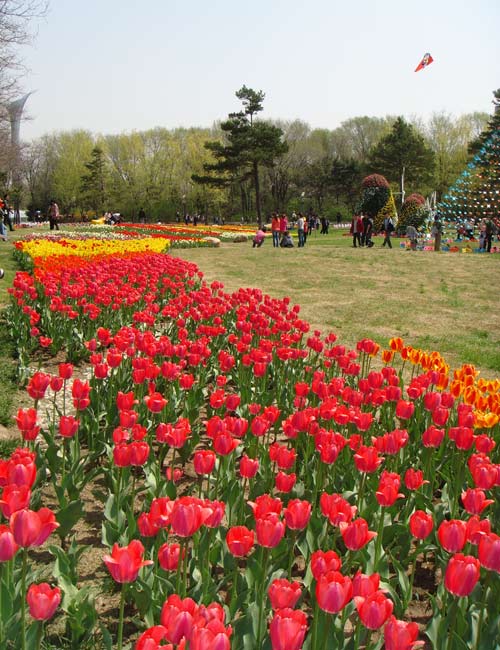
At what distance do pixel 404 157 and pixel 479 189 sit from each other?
3143 cm

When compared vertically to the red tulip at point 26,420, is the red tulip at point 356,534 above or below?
below

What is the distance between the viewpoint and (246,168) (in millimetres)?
60781

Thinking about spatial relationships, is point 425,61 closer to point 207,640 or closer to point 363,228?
point 363,228

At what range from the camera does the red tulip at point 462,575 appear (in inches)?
64.2

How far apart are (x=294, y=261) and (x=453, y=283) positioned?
505 centimetres

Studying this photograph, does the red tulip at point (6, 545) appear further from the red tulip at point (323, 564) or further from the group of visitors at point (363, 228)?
the group of visitors at point (363, 228)

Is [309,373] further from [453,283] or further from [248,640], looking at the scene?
[453,283]

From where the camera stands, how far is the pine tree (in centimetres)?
Result: 2323

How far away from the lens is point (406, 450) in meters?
3.76

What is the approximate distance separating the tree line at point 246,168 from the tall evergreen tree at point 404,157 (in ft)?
0.30

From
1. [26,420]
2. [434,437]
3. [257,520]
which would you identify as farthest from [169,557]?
[434,437]

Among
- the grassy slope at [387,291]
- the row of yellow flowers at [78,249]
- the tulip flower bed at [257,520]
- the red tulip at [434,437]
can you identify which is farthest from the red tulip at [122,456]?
the row of yellow flowers at [78,249]

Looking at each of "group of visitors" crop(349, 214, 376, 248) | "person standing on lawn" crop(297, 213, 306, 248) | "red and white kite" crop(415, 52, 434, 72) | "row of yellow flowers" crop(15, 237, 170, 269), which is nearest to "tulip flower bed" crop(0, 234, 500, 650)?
"row of yellow flowers" crop(15, 237, 170, 269)

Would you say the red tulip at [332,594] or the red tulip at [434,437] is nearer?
the red tulip at [332,594]
